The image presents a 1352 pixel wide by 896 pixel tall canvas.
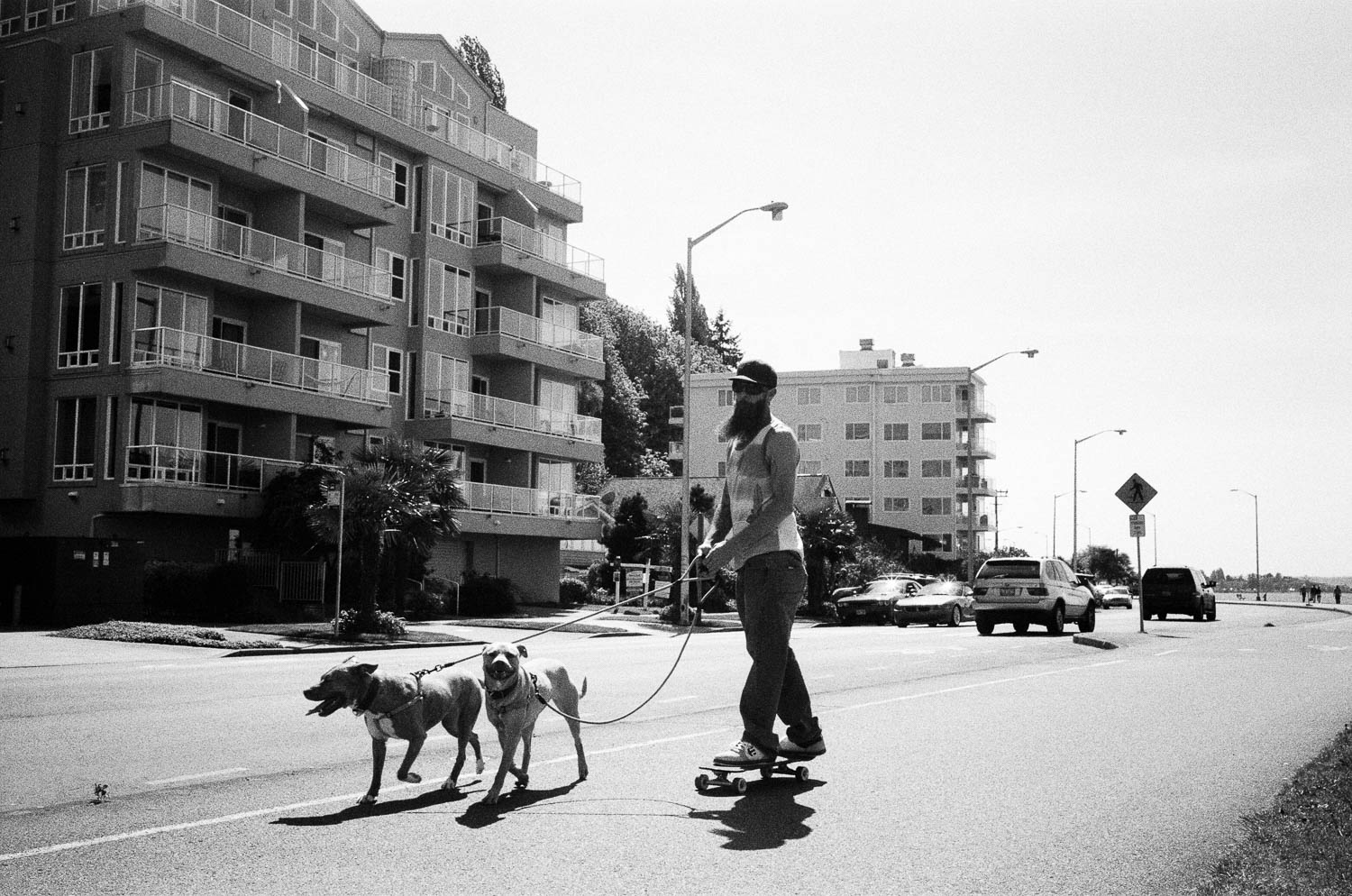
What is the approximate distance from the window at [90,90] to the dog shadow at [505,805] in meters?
31.4

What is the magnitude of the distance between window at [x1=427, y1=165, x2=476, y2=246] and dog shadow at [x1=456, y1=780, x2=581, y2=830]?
38746 millimetres

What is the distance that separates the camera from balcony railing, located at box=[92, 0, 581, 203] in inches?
1389

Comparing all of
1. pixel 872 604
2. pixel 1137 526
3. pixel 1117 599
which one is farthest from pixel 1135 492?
pixel 1117 599

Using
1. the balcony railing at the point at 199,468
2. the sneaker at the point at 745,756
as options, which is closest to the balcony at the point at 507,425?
the balcony railing at the point at 199,468

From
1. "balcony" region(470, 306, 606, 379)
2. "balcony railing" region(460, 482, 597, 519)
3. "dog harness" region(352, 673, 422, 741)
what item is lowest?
"dog harness" region(352, 673, 422, 741)

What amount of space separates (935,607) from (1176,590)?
12.8m

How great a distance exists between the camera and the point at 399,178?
4338 centimetres

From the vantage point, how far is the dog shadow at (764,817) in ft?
18.9

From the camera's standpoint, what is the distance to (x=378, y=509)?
27.6 m

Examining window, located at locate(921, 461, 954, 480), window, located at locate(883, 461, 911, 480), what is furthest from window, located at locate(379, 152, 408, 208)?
window, located at locate(921, 461, 954, 480)

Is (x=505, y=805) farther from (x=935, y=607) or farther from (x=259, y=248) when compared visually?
(x=935, y=607)

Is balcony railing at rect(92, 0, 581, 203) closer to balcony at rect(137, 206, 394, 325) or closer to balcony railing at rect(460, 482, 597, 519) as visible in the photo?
balcony at rect(137, 206, 394, 325)

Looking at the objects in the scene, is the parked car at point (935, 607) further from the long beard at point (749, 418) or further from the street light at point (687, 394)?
the long beard at point (749, 418)

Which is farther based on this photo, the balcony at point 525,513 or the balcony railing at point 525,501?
the balcony railing at point 525,501
